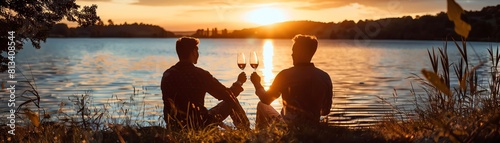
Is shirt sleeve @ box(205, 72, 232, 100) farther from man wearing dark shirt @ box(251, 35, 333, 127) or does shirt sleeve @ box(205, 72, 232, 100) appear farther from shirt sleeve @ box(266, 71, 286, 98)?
shirt sleeve @ box(266, 71, 286, 98)

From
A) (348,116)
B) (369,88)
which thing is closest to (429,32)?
(369,88)

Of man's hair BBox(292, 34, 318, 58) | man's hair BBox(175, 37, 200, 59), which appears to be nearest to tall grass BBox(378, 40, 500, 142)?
man's hair BBox(292, 34, 318, 58)

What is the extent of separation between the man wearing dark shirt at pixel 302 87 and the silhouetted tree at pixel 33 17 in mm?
4204

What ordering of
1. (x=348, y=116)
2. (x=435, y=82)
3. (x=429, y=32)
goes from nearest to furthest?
(x=435, y=82) → (x=348, y=116) → (x=429, y=32)

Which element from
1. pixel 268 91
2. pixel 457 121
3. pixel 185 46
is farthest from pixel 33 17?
pixel 457 121

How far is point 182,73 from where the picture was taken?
8.41m

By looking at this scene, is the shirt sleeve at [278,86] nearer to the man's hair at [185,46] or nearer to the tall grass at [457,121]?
the man's hair at [185,46]

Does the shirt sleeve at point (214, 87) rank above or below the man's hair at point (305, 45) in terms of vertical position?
below

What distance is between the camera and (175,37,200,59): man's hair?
8383 mm

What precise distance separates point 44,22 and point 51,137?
149 inches

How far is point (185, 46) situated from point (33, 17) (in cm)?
354

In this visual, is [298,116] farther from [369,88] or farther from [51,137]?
[369,88]

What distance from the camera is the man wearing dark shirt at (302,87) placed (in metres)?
7.98

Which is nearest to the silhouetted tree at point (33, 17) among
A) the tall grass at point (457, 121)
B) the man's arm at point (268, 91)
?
the man's arm at point (268, 91)
